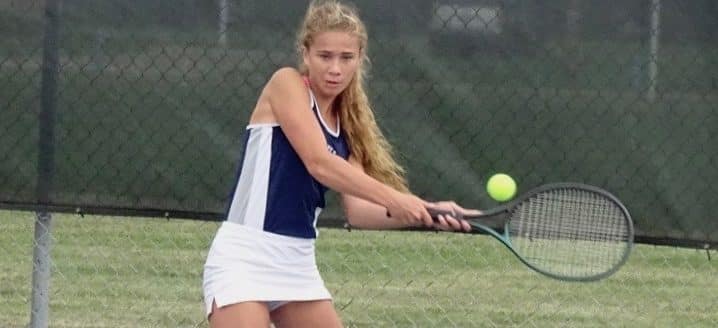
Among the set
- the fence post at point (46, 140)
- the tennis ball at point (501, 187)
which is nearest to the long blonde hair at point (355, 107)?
the tennis ball at point (501, 187)

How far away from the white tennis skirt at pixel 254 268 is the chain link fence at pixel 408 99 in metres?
1.46

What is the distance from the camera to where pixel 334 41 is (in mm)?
3943

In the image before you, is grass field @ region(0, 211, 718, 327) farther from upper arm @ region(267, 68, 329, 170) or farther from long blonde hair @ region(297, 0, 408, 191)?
upper arm @ region(267, 68, 329, 170)

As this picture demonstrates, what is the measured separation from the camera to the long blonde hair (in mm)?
3973

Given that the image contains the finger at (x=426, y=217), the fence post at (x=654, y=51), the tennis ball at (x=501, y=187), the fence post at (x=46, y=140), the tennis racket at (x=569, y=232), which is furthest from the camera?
the fence post at (x=46, y=140)

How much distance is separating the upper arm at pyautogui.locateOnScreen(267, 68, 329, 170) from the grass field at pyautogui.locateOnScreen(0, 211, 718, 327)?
9.18 feet

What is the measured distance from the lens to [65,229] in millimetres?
8703

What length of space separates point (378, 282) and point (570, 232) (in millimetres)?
3232

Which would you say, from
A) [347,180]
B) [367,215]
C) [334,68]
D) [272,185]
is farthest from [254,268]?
[334,68]

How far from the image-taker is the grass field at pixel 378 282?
6887 mm

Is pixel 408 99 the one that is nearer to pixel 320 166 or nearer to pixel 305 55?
pixel 305 55

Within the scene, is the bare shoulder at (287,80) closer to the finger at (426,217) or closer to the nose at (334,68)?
the nose at (334,68)

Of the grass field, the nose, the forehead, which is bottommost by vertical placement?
the grass field

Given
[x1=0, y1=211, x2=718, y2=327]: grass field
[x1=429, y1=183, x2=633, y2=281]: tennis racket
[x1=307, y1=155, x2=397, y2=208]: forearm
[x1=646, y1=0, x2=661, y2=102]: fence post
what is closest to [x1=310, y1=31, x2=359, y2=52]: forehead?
[x1=307, y1=155, x2=397, y2=208]: forearm
